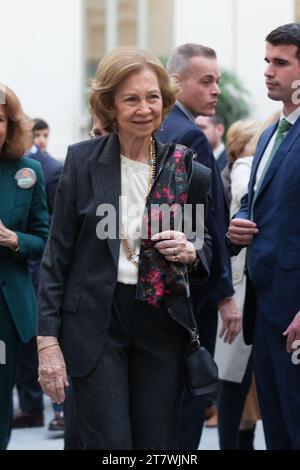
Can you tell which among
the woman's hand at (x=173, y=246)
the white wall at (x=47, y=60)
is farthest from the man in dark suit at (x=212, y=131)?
the white wall at (x=47, y=60)

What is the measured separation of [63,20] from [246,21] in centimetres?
278

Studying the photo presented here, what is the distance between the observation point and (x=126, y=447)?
355cm

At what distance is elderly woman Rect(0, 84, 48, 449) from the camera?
4770mm

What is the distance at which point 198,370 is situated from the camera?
362cm

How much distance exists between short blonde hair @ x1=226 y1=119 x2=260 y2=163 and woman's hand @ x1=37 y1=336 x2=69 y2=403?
9.33 feet

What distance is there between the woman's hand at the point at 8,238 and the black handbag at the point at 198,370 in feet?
4.53

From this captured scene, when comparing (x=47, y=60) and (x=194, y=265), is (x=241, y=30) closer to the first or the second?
(x=47, y=60)

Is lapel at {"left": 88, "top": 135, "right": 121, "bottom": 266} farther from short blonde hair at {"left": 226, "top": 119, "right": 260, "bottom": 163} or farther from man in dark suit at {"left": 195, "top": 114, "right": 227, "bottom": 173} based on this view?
man in dark suit at {"left": 195, "top": 114, "right": 227, "bottom": 173}

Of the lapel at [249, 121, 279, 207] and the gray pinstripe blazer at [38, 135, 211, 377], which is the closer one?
the gray pinstripe blazer at [38, 135, 211, 377]

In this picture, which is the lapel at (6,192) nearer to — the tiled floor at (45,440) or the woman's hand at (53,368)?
the woman's hand at (53,368)

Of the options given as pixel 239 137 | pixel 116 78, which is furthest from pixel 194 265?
pixel 239 137

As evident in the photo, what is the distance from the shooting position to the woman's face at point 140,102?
3688mm

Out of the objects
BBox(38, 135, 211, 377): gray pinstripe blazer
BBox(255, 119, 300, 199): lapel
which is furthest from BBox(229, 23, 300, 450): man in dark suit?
BBox(38, 135, 211, 377): gray pinstripe blazer
